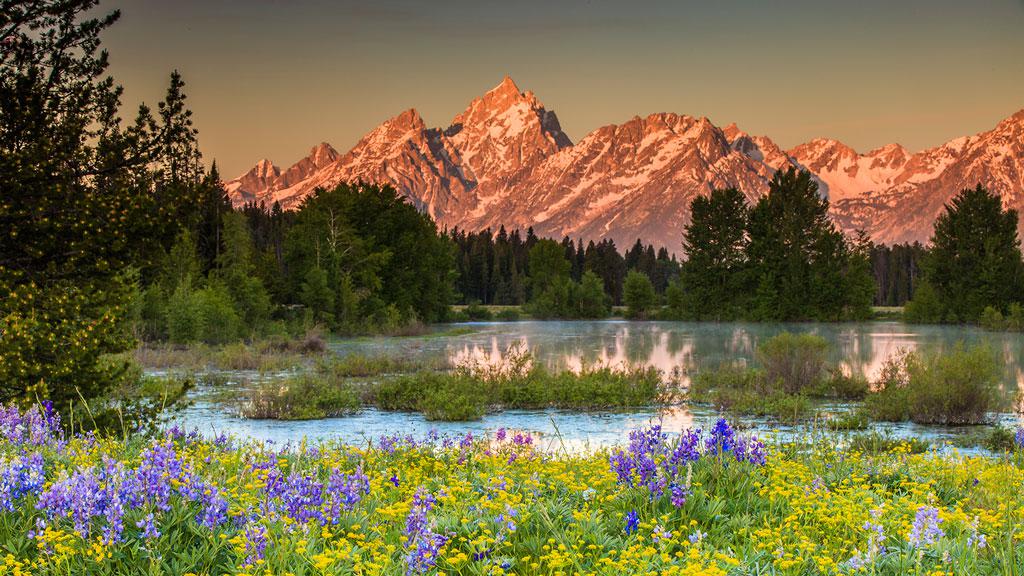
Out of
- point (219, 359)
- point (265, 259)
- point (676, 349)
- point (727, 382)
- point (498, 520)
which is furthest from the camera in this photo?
point (265, 259)

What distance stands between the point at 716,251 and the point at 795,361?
195 ft

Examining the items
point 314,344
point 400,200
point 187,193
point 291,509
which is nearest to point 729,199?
Answer: point 400,200

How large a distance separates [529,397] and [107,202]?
39.9ft

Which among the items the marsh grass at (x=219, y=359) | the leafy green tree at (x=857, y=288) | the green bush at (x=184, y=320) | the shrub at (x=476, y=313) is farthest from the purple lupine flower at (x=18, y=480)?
the shrub at (x=476, y=313)

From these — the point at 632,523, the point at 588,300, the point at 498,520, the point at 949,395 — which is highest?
the point at 588,300

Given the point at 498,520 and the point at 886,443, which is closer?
the point at 498,520

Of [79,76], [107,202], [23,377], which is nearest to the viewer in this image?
[23,377]

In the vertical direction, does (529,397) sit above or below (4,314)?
below

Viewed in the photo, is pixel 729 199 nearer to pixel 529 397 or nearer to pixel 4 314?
pixel 529 397

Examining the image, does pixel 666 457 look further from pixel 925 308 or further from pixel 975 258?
pixel 925 308

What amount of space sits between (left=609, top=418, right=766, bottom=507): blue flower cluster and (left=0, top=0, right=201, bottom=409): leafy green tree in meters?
8.55

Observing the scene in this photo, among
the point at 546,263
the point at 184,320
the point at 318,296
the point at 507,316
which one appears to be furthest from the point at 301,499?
the point at 546,263

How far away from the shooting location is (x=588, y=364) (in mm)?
31906

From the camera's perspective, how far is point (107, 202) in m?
12.0
